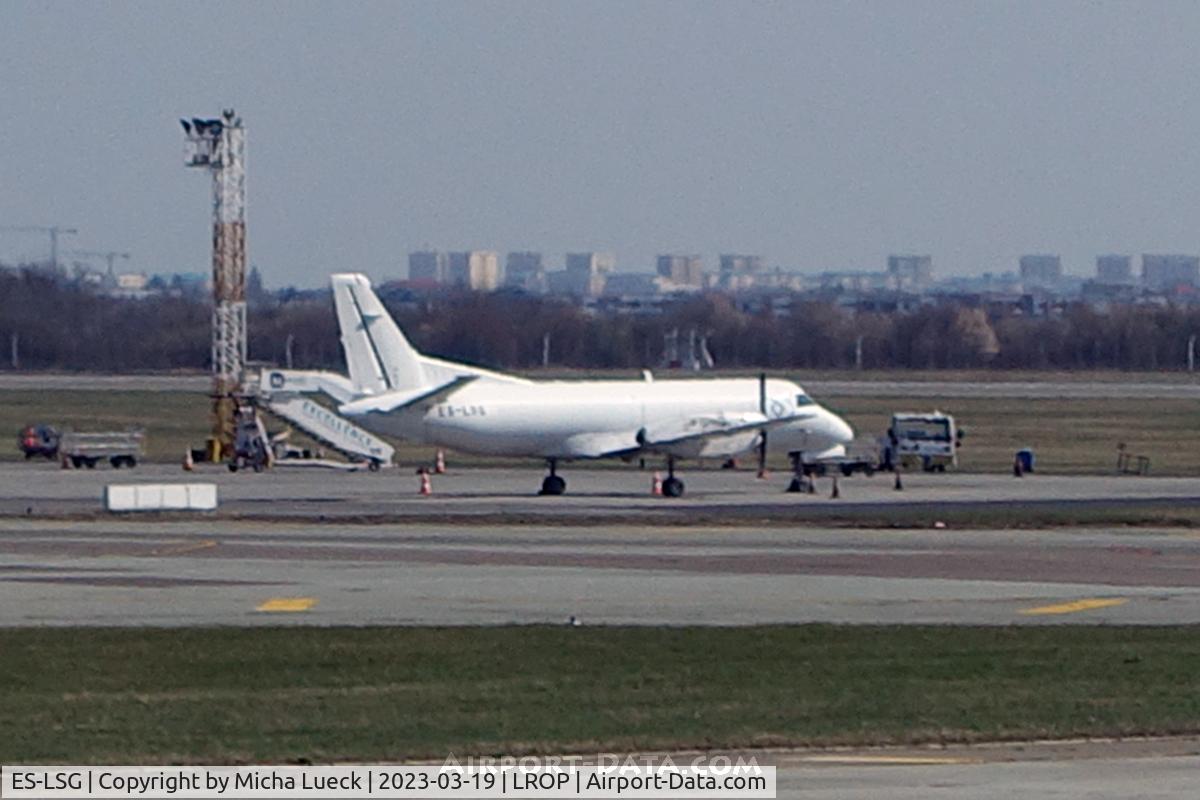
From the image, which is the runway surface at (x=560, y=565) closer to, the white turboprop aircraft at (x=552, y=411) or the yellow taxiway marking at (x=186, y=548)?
the yellow taxiway marking at (x=186, y=548)

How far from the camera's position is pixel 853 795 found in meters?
15.5

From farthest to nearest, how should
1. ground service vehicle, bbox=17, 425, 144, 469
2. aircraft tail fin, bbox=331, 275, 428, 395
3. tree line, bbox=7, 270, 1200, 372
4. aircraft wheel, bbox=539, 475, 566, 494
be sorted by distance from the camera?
tree line, bbox=7, 270, 1200, 372 < ground service vehicle, bbox=17, 425, 144, 469 < aircraft tail fin, bbox=331, 275, 428, 395 < aircraft wheel, bbox=539, 475, 566, 494

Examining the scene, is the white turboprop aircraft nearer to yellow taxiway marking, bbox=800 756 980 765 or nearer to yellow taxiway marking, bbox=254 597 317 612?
yellow taxiway marking, bbox=254 597 317 612

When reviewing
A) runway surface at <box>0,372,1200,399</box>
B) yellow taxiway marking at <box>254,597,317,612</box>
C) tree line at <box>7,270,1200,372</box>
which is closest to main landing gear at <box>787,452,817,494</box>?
yellow taxiway marking at <box>254,597,317,612</box>

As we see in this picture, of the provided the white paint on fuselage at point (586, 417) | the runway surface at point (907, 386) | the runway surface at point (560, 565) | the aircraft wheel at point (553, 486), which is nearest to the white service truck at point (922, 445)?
the white paint on fuselage at point (586, 417)

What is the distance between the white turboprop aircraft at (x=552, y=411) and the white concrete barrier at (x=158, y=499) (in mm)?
11305

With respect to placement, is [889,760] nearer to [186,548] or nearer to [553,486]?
[186,548]

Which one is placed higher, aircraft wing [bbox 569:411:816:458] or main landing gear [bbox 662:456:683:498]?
aircraft wing [bbox 569:411:816:458]

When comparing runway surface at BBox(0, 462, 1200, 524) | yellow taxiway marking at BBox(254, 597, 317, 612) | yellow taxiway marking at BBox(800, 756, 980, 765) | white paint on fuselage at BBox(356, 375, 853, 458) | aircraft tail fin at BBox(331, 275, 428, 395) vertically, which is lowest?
runway surface at BBox(0, 462, 1200, 524)

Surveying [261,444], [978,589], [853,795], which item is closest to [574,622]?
[978,589]

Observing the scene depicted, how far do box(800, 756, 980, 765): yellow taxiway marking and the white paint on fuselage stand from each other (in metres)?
47.3

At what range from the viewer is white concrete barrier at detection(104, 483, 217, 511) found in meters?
53.3

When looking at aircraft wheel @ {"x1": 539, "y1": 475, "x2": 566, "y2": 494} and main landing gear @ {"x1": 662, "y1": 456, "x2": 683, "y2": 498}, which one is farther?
aircraft wheel @ {"x1": 539, "y1": 475, "x2": 566, "y2": 494}

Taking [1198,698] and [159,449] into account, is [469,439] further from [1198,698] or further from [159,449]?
[1198,698]
